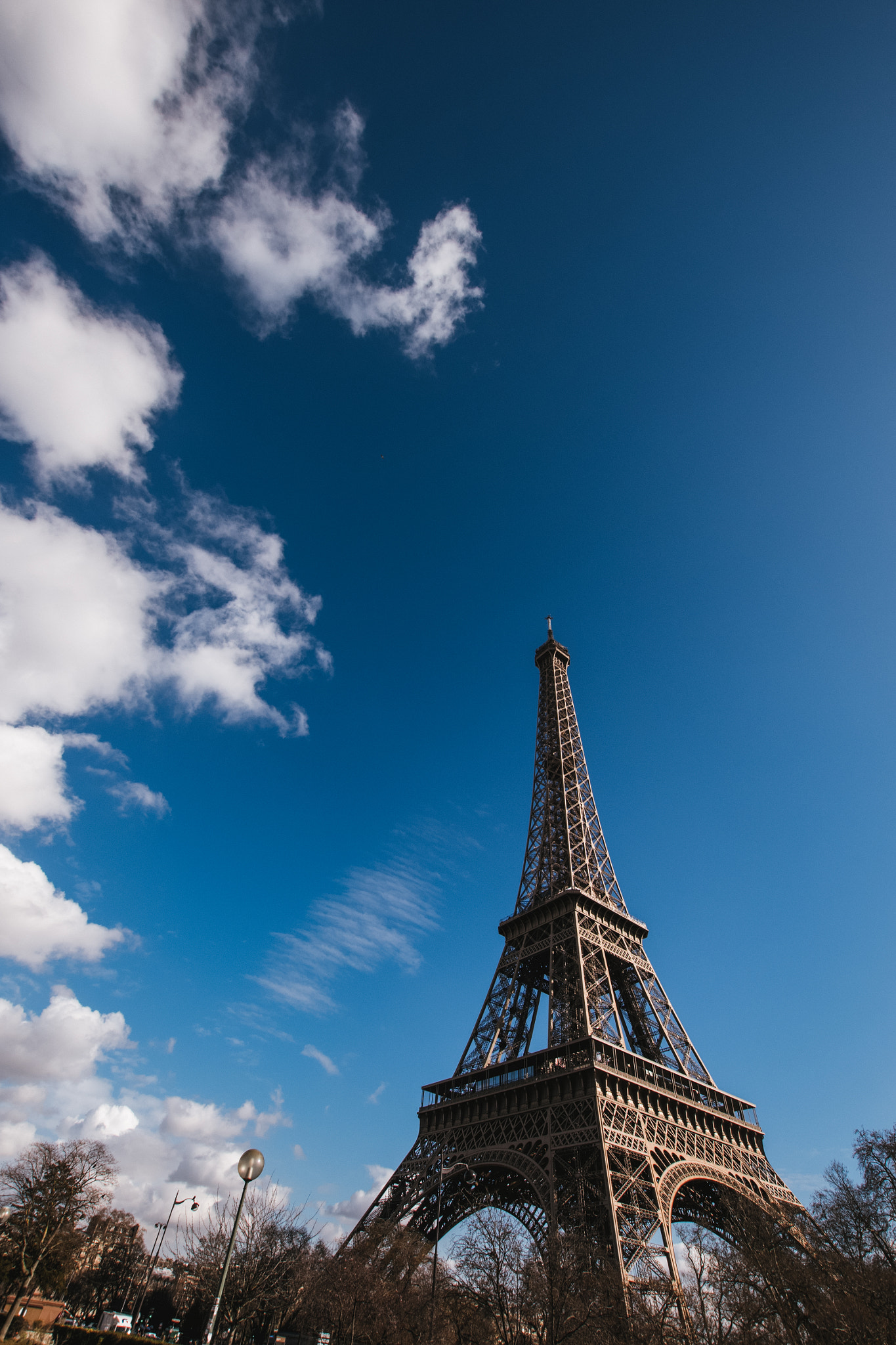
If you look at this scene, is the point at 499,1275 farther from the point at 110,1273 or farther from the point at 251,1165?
the point at 110,1273

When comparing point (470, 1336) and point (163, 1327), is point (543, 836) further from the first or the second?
point (163, 1327)

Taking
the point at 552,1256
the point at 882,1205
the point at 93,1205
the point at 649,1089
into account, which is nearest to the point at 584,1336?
the point at 552,1256

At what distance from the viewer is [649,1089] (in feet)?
117

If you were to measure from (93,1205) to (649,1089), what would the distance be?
121 feet

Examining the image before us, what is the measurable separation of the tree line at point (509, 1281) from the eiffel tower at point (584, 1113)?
1822 millimetres

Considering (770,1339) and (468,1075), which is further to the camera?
(468,1075)

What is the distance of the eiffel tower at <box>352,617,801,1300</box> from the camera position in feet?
98.5

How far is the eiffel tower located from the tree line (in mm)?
1822

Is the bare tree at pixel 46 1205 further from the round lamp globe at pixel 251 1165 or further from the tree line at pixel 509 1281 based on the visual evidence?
the round lamp globe at pixel 251 1165

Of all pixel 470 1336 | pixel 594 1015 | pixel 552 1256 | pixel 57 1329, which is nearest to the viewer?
pixel 552 1256

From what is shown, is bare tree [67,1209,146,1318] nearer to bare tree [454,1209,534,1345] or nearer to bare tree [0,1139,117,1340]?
bare tree [0,1139,117,1340]

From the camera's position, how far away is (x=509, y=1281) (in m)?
31.0

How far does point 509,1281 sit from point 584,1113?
801 cm

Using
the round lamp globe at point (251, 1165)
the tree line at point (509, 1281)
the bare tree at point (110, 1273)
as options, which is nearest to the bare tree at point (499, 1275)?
the tree line at point (509, 1281)
